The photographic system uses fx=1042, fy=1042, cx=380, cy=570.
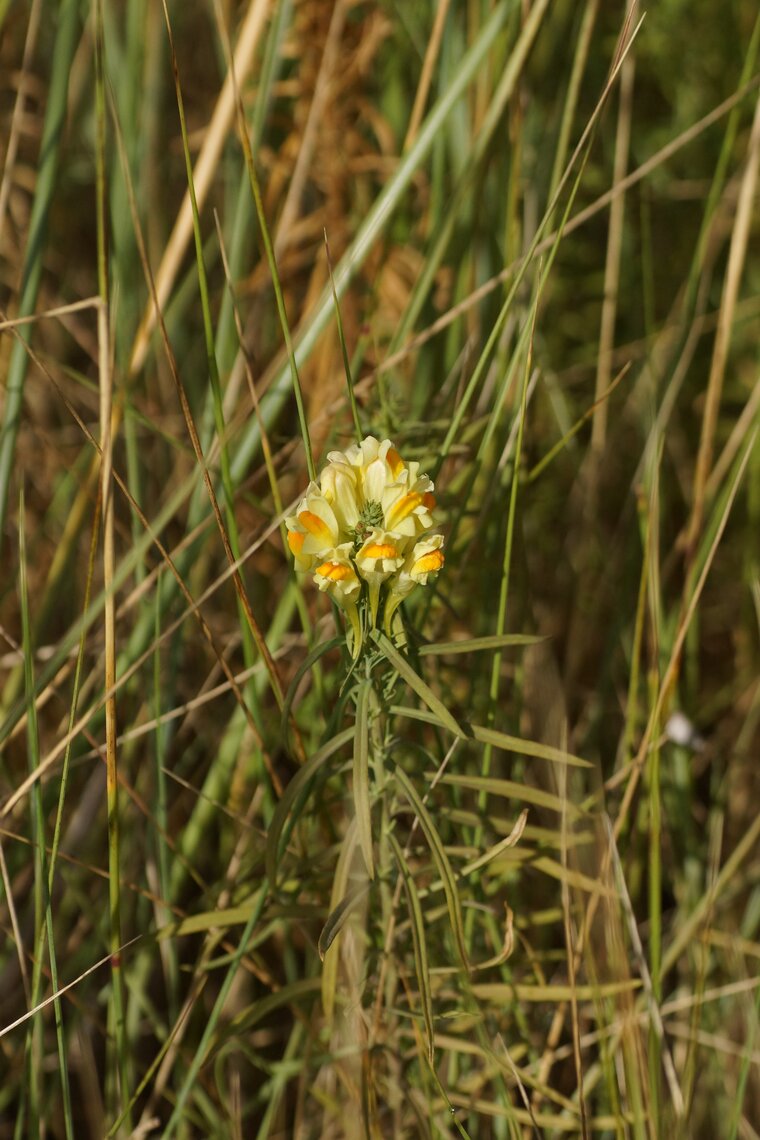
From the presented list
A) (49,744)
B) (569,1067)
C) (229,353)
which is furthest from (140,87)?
(569,1067)

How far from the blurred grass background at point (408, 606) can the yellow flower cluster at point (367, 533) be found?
0.18 feet

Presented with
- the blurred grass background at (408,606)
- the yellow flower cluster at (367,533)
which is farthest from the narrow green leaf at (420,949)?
the yellow flower cluster at (367,533)

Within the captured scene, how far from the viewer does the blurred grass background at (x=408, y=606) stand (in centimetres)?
69

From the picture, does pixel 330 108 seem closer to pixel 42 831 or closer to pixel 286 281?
pixel 286 281

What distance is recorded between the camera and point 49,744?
100 cm

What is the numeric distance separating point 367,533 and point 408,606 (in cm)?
24

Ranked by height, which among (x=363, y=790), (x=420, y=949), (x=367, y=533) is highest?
(x=367, y=533)

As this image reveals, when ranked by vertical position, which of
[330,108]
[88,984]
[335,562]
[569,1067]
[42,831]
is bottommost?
[569,1067]

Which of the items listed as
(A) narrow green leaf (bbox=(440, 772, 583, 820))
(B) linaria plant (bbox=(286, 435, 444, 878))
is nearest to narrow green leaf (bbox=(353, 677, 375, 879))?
(B) linaria plant (bbox=(286, 435, 444, 878))

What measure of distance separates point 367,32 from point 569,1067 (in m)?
1.01

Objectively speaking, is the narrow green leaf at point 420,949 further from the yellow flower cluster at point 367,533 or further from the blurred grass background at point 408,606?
the yellow flower cluster at point 367,533

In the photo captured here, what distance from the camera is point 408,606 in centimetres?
78

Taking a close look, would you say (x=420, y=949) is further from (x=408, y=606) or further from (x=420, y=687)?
(x=408, y=606)

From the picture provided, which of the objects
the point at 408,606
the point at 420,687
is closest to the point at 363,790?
the point at 420,687
